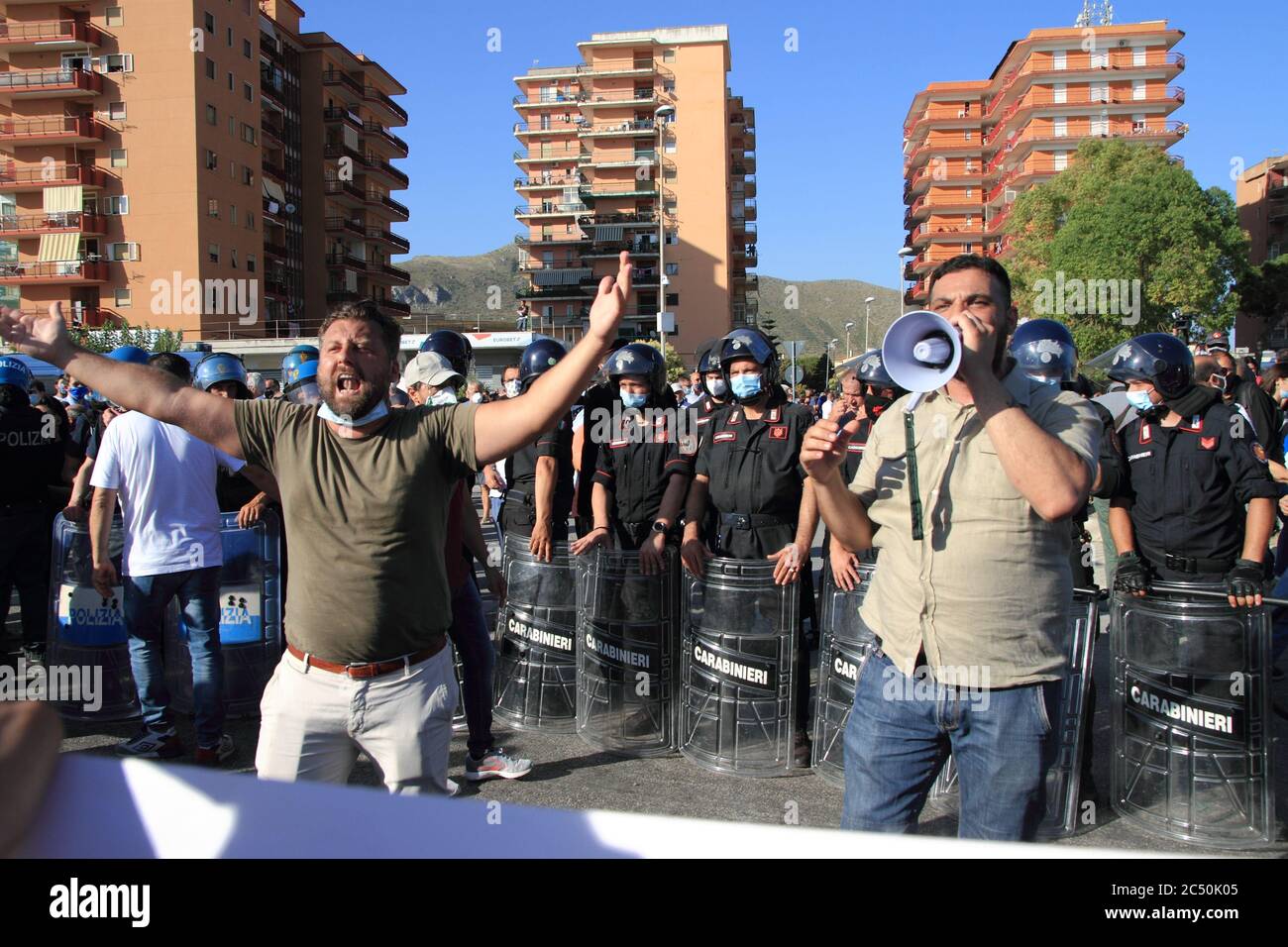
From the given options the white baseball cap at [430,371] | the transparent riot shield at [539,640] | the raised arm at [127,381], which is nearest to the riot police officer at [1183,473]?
the transparent riot shield at [539,640]

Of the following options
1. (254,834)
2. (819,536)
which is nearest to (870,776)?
(254,834)

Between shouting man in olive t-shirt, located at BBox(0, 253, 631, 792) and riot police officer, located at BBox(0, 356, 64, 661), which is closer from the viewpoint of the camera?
shouting man in olive t-shirt, located at BBox(0, 253, 631, 792)

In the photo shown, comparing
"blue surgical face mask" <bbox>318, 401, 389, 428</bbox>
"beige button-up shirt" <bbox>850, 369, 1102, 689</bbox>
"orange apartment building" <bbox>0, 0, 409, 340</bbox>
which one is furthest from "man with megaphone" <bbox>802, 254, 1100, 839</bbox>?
"orange apartment building" <bbox>0, 0, 409, 340</bbox>

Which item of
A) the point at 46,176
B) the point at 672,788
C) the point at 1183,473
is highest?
the point at 46,176

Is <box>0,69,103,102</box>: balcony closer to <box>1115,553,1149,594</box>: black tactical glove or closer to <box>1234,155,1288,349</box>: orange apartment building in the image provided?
<box>1115,553,1149,594</box>: black tactical glove

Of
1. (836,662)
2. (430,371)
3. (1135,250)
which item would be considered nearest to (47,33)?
(1135,250)

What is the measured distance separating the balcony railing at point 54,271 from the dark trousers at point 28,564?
5504 cm

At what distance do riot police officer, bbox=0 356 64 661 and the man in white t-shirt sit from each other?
184 centimetres

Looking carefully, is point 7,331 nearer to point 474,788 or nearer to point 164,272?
point 474,788

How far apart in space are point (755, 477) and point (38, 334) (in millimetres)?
3197

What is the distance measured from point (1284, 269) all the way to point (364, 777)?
67321mm

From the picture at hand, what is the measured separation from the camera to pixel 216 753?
5078 mm

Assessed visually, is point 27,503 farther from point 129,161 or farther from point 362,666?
point 129,161

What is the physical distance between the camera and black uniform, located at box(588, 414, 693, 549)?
5.55 meters
